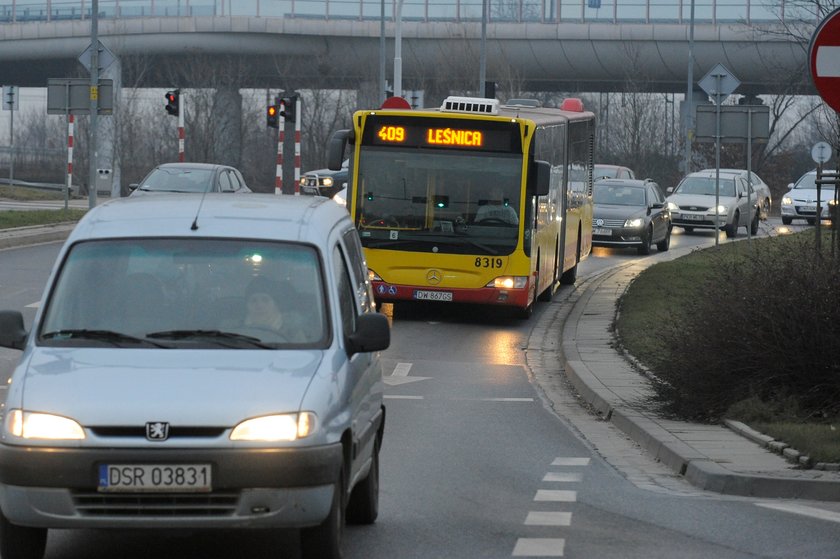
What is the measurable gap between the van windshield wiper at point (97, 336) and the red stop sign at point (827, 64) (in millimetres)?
4853

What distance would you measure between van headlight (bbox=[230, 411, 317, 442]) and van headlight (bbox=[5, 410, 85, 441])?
25.8 inches

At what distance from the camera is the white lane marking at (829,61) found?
10266 millimetres

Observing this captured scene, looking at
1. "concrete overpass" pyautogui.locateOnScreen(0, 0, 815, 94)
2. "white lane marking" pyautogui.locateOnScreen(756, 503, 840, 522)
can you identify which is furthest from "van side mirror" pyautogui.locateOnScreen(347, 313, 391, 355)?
"concrete overpass" pyautogui.locateOnScreen(0, 0, 815, 94)

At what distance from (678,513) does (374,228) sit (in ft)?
40.4

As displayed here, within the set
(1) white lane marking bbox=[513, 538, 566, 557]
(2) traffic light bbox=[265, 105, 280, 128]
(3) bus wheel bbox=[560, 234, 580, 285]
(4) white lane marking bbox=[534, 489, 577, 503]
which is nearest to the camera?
(1) white lane marking bbox=[513, 538, 566, 557]

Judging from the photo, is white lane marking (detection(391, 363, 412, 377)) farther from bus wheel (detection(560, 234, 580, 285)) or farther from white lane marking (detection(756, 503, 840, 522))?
bus wheel (detection(560, 234, 580, 285))

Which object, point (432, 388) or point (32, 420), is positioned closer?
point (32, 420)

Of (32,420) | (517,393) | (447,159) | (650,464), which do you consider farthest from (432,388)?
→ (32,420)

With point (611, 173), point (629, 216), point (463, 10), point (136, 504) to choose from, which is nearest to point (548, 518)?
point (136, 504)

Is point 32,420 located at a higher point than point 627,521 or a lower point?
higher

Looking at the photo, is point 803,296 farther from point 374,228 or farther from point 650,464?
point 374,228

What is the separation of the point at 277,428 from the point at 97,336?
3.85 ft

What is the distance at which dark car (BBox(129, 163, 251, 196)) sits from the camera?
3169cm

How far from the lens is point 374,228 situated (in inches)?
833
